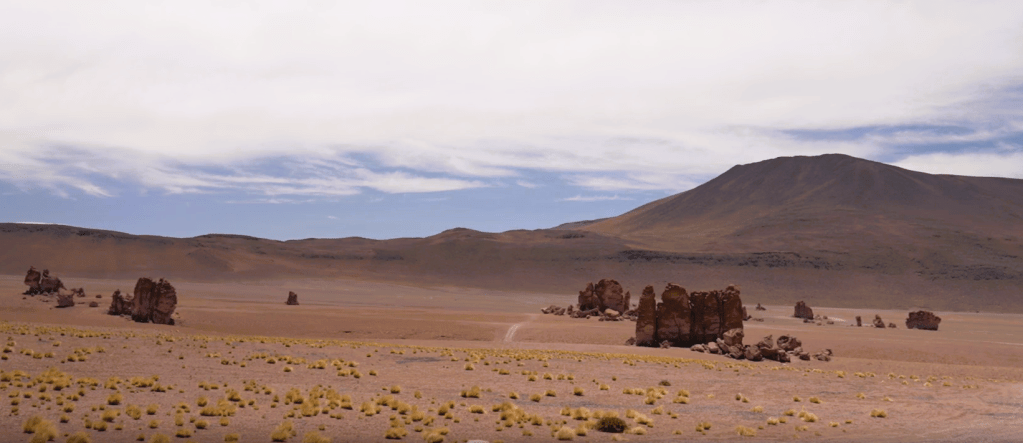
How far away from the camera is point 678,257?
12275 centimetres

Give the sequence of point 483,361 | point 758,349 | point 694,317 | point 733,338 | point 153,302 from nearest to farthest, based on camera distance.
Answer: point 483,361
point 758,349
point 733,338
point 694,317
point 153,302

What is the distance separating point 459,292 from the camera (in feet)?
341

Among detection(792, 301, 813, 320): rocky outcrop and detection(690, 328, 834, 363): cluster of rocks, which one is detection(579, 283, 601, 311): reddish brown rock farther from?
detection(792, 301, 813, 320): rocky outcrop

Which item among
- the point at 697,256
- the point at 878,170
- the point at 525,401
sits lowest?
the point at 525,401

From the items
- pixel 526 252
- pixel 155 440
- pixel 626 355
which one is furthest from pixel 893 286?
pixel 155 440

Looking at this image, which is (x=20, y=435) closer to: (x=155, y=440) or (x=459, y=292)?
(x=155, y=440)

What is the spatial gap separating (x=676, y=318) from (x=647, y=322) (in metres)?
1.60

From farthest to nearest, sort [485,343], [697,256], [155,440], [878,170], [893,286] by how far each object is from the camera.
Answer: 1. [878,170]
2. [697,256]
3. [893,286]
4. [485,343]
5. [155,440]

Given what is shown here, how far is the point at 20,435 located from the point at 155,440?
270 cm

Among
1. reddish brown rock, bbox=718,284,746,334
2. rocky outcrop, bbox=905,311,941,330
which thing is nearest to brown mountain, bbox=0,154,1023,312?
rocky outcrop, bbox=905,311,941,330

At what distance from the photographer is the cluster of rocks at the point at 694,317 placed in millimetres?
40500

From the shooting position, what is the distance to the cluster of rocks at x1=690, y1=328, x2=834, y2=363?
36531 millimetres

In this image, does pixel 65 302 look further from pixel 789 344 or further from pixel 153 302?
pixel 789 344

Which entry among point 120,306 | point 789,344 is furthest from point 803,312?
point 120,306
